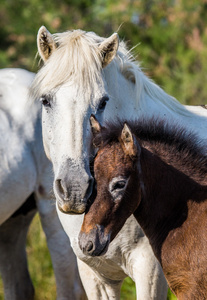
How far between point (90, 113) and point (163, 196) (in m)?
0.65

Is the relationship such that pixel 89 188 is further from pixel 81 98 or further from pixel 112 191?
pixel 81 98

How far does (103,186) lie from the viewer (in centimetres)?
277

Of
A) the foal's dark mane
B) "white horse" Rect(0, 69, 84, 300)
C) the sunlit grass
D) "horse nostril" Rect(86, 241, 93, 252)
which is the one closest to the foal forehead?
the foal's dark mane

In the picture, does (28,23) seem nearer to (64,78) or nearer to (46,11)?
(46,11)

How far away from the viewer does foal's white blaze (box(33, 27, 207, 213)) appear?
9.46 ft

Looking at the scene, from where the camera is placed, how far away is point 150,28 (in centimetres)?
1164

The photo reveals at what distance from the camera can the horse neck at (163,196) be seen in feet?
9.59

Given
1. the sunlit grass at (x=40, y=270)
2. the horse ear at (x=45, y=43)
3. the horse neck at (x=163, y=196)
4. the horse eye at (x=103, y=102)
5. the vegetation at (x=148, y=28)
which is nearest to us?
the horse neck at (x=163, y=196)

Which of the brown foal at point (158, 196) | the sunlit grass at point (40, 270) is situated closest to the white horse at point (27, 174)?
the sunlit grass at point (40, 270)

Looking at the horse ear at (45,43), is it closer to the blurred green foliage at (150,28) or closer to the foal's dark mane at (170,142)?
the foal's dark mane at (170,142)

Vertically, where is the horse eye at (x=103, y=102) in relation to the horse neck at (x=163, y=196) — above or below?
above

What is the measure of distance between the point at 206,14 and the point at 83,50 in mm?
9240

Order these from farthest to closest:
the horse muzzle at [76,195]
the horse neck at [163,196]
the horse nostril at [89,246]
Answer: the horse neck at [163,196] → the horse muzzle at [76,195] → the horse nostril at [89,246]

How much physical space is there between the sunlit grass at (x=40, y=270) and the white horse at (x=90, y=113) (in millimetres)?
2150
